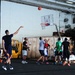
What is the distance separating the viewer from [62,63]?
53.8 feet

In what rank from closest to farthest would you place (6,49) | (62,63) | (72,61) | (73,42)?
(6,49), (62,63), (72,61), (73,42)

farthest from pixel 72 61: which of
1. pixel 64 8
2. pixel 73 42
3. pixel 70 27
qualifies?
pixel 70 27

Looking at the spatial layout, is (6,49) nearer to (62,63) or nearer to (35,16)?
(62,63)

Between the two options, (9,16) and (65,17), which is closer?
(9,16)

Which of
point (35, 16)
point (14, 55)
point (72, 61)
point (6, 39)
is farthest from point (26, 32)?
point (6, 39)

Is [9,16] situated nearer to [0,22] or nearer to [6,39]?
[0,22]

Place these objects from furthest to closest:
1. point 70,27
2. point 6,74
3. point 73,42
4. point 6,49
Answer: point 70,27
point 73,42
point 6,49
point 6,74

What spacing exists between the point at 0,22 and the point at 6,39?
43.2 feet

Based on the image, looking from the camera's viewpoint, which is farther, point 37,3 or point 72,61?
point 37,3

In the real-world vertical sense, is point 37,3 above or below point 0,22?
above

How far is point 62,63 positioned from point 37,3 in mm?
8178

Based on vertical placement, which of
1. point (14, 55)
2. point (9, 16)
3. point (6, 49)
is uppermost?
point (9, 16)

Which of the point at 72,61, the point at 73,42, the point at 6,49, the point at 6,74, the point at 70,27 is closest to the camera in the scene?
the point at 6,74

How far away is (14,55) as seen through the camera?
2331cm
